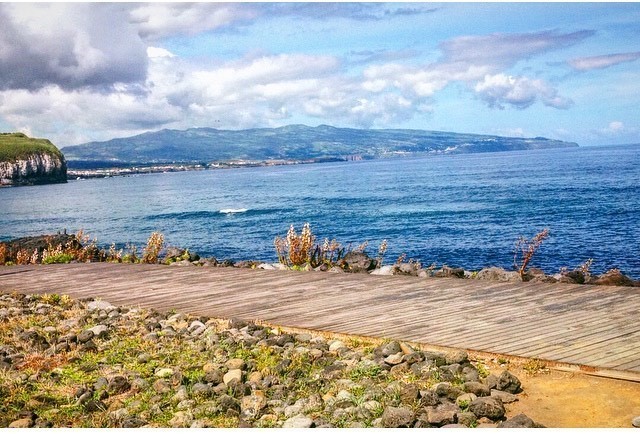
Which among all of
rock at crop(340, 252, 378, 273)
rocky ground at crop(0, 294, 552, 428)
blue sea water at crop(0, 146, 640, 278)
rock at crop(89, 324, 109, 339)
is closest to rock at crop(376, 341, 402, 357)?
rocky ground at crop(0, 294, 552, 428)

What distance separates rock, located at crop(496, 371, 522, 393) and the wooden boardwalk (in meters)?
0.70

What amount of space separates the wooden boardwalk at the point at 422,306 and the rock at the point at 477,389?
944mm

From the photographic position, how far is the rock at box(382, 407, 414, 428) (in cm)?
476

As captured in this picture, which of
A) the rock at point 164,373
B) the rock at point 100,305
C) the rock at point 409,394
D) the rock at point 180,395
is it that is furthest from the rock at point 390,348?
the rock at point 100,305

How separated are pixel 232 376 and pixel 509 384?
96.7 inches

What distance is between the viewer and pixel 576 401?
521 cm

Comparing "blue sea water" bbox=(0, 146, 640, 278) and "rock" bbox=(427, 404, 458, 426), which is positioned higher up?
"rock" bbox=(427, 404, 458, 426)

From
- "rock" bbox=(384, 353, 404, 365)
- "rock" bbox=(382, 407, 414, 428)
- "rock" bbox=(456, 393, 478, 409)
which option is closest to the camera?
"rock" bbox=(382, 407, 414, 428)

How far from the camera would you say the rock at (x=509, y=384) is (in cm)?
543

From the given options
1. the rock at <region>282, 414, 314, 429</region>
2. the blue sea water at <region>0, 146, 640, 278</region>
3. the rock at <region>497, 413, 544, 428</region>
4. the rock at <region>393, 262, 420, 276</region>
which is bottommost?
the blue sea water at <region>0, 146, 640, 278</region>

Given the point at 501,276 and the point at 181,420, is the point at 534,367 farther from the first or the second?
the point at 501,276

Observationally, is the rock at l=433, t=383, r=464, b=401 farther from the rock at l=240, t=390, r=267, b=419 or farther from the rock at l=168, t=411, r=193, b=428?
the rock at l=168, t=411, r=193, b=428

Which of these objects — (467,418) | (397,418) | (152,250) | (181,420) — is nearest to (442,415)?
(467,418)

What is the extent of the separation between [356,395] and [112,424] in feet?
6.40
